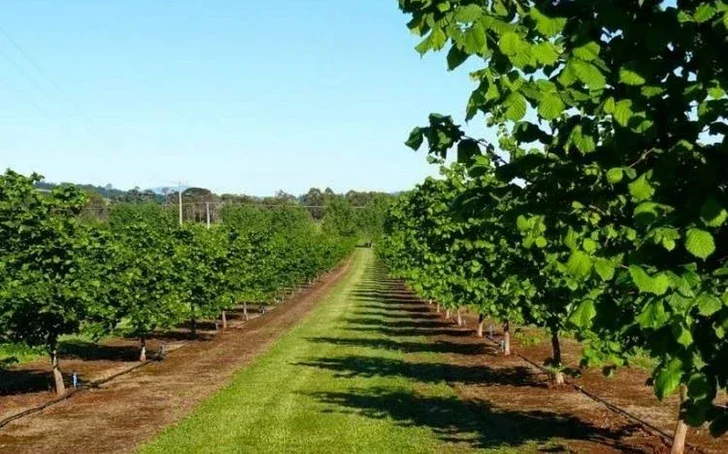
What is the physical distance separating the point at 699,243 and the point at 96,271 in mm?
19339

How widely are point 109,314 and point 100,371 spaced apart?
5.34 meters

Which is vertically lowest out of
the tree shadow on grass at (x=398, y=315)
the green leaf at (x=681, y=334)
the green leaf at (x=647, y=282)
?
the tree shadow on grass at (x=398, y=315)

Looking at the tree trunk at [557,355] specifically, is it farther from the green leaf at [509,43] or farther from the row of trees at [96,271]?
the green leaf at [509,43]

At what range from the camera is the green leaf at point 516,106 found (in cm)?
424

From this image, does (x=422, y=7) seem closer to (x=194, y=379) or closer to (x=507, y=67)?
(x=507, y=67)

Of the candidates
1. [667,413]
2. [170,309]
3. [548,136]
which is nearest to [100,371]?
[170,309]

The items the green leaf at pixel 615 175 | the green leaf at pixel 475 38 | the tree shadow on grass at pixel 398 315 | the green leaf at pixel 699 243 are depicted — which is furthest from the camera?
the tree shadow on grass at pixel 398 315

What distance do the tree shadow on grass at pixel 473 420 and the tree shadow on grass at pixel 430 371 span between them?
108 inches

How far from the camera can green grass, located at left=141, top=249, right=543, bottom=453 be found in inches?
605

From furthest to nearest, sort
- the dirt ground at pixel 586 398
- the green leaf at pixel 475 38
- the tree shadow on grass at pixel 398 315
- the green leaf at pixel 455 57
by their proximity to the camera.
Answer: the tree shadow on grass at pixel 398 315 → the dirt ground at pixel 586 398 → the green leaf at pixel 455 57 → the green leaf at pixel 475 38

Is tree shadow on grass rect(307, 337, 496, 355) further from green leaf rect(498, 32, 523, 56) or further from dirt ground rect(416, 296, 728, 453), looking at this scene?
green leaf rect(498, 32, 523, 56)

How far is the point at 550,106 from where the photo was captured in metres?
4.36

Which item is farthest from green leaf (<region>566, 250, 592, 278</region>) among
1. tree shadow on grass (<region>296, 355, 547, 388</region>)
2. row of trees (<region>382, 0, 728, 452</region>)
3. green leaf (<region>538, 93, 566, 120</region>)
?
tree shadow on grass (<region>296, 355, 547, 388</region>)

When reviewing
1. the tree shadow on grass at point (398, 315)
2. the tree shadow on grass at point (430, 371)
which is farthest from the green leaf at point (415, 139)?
the tree shadow on grass at point (398, 315)
